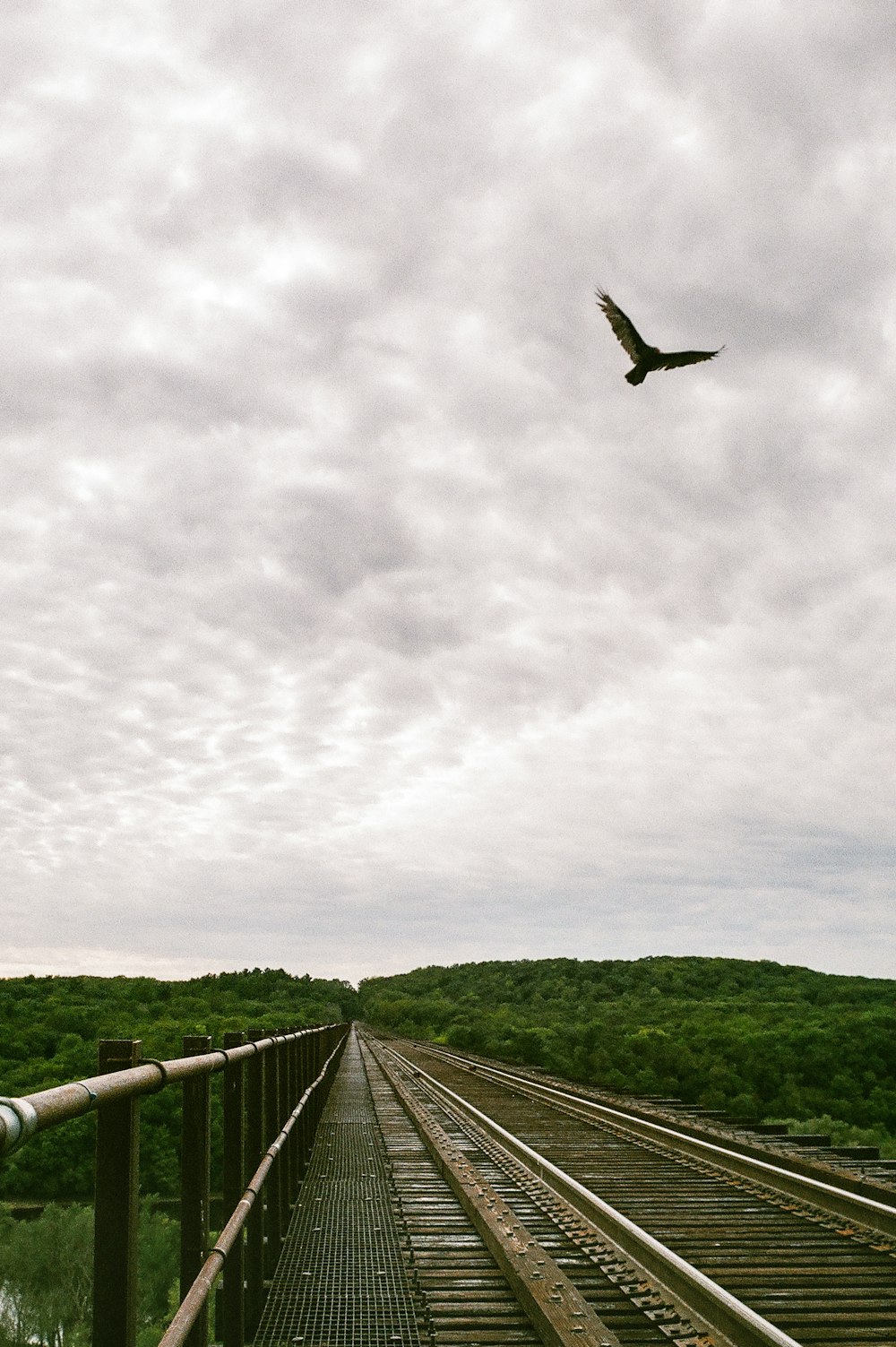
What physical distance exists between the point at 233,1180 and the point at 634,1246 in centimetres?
330

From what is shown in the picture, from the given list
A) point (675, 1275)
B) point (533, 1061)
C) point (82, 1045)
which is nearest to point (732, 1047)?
point (533, 1061)

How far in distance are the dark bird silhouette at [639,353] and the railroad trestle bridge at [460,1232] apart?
5.72 meters

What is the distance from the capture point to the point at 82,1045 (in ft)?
204

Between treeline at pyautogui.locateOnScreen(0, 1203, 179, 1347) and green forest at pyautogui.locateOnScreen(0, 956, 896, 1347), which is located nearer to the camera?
treeline at pyautogui.locateOnScreen(0, 1203, 179, 1347)

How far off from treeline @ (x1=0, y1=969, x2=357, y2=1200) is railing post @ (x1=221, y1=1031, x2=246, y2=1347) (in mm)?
379

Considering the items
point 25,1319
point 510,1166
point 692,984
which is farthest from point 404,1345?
point 692,984

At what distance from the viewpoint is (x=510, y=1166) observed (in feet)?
32.5

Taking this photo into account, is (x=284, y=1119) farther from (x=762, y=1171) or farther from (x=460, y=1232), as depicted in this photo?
(x=762, y=1171)

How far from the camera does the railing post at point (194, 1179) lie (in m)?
3.26

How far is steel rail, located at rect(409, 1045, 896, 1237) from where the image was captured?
7.47 m

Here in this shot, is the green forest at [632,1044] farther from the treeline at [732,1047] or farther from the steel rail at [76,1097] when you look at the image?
the steel rail at [76,1097]

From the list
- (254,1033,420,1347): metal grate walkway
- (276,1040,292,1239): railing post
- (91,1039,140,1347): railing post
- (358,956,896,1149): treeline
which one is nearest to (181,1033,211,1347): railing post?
(91,1039,140,1347): railing post

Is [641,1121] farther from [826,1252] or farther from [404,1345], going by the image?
[404,1345]

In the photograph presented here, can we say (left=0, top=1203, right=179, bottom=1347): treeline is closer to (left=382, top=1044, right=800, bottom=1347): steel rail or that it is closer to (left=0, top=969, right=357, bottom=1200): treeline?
(left=0, top=969, right=357, bottom=1200): treeline
